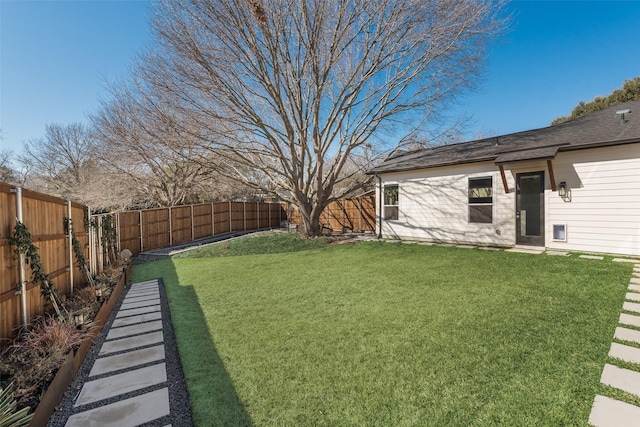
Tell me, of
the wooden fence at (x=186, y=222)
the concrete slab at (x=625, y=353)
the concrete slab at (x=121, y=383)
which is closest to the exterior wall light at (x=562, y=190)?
the concrete slab at (x=625, y=353)

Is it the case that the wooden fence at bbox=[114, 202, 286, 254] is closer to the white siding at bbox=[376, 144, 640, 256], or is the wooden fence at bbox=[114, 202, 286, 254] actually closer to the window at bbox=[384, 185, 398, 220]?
the window at bbox=[384, 185, 398, 220]

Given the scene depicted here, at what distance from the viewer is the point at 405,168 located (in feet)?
34.1

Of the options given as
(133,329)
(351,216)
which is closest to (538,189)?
(351,216)

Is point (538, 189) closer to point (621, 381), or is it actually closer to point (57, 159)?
point (621, 381)

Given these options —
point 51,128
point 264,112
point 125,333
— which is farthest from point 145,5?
point 51,128

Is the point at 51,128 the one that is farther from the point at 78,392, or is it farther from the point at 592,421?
the point at 592,421

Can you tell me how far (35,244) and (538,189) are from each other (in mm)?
10233

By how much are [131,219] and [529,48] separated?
54.6 ft

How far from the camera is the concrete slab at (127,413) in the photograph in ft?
6.81

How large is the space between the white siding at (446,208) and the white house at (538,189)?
0.10ft

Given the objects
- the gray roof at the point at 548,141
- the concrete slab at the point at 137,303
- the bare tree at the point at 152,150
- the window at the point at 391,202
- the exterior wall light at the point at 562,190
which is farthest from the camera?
the window at the point at 391,202

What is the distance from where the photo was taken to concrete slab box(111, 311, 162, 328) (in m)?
4.12

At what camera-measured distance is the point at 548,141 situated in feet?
24.8

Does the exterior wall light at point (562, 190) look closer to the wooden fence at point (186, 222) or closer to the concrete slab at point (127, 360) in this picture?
the concrete slab at point (127, 360)
